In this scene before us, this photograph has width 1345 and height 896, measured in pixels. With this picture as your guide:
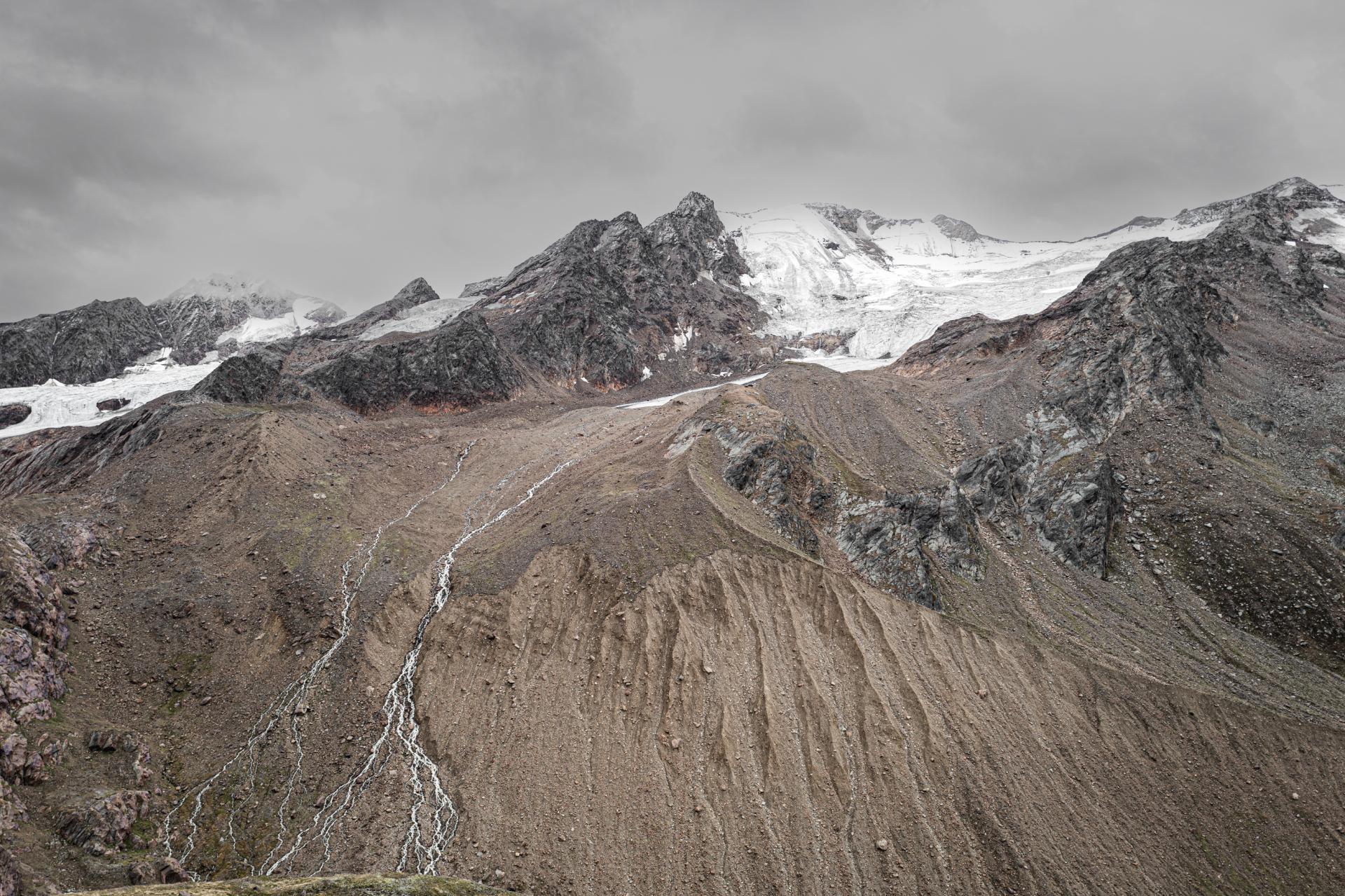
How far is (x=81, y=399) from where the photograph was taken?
7319 centimetres

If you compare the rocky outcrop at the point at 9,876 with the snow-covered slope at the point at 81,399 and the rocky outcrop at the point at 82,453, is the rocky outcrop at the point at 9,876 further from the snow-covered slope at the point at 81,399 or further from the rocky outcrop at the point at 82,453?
the snow-covered slope at the point at 81,399

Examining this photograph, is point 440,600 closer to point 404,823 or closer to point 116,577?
point 404,823

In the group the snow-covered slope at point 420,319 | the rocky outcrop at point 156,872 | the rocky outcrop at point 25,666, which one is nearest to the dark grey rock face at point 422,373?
the snow-covered slope at point 420,319

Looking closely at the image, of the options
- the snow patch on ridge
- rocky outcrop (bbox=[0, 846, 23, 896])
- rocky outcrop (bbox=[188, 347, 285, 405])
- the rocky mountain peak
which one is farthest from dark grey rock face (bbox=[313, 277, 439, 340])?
the rocky mountain peak

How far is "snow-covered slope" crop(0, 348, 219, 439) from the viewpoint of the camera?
223 ft

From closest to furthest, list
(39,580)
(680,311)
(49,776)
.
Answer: (49,776), (39,580), (680,311)

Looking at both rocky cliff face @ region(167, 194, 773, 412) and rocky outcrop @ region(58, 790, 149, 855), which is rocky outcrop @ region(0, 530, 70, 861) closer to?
rocky outcrop @ region(58, 790, 149, 855)

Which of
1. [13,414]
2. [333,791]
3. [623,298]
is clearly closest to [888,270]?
[623,298]

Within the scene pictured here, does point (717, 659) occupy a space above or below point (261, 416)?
below

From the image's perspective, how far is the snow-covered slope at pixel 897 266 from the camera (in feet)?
334

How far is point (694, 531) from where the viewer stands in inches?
1184

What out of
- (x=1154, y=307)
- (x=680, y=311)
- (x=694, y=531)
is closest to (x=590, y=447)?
(x=694, y=531)

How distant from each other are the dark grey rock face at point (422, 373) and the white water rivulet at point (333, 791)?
45599 millimetres

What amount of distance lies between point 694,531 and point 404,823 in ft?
55.5
